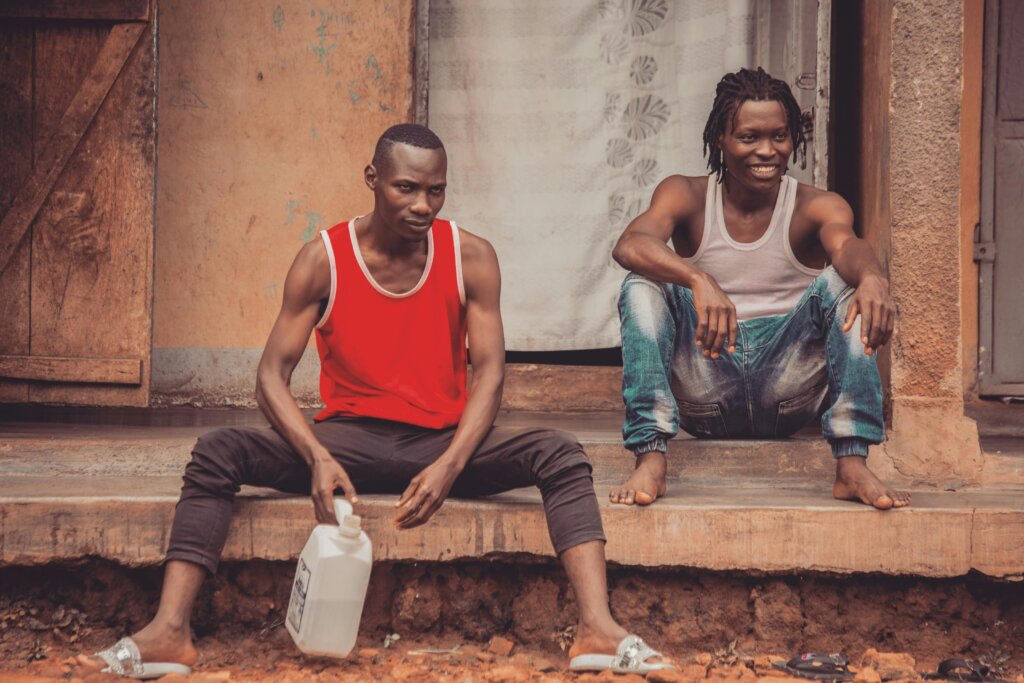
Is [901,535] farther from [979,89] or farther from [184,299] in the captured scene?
[184,299]

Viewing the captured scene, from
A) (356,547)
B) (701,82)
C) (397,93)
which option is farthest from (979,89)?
(356,547)

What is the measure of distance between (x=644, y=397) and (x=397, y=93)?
7.78 ft

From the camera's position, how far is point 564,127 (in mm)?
5312

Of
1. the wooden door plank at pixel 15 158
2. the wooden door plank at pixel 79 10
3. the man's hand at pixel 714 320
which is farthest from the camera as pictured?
the wooden door plank at pixel 15 158

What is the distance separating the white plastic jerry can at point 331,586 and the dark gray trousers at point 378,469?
0.97ft

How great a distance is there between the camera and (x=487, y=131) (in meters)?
5.34

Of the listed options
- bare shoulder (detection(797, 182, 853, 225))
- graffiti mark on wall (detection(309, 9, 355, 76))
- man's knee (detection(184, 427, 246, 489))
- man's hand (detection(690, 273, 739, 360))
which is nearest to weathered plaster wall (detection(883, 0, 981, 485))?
bare shoulder (detection(797, 182, 853, 225))

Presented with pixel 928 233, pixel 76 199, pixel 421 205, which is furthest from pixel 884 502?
pixel 76 199

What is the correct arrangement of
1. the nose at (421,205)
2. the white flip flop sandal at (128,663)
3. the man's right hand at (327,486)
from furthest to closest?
1. the nose at (421,205)
2. the man's right hand at (327,486)
3. the white flip flop sandal at (128,663)

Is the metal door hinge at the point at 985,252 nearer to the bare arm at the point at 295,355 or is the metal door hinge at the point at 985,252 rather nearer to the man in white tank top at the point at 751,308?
the man in white tank top at the point at 751,308

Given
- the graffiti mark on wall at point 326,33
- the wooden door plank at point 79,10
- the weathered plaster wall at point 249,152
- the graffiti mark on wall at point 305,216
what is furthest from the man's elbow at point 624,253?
the wooden door plank at point 79,10

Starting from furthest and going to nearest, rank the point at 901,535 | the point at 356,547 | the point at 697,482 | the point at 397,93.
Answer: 1. the point at 397,93
2. the point at 697,482
3. the point at 901,535
4. the point at 356,547

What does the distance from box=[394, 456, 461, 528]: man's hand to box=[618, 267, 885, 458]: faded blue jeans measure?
66cm

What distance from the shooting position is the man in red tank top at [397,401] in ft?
9.75
